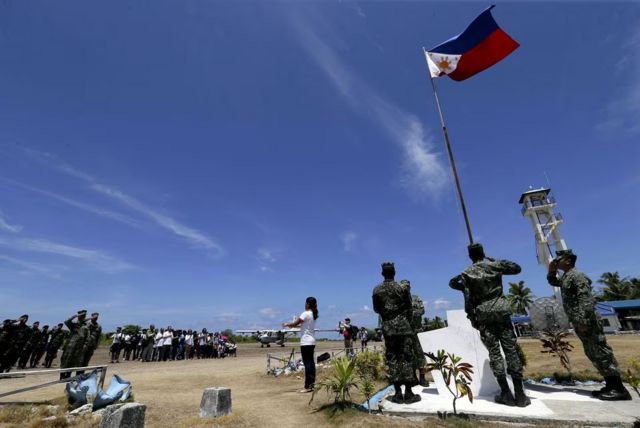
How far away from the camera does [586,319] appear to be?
5461mm

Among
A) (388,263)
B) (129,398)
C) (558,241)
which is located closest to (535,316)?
(558,241)

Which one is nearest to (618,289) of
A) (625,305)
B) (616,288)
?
(616,288)

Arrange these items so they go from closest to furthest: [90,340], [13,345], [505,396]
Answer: [505,396] → [90,340] → [13,345]

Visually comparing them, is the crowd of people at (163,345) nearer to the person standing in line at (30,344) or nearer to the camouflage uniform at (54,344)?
the camouflage uniform at (54,344)

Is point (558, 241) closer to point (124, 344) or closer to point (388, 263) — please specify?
point (388, 263)

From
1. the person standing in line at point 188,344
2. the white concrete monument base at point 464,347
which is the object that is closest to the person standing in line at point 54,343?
the person standing in line at point 188,344

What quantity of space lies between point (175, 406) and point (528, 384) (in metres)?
7.21

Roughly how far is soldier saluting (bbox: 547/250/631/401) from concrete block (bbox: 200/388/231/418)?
6.07 metres

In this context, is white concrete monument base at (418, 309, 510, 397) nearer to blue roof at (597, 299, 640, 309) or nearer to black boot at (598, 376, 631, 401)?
black boot at (598, 376, 631, 401)

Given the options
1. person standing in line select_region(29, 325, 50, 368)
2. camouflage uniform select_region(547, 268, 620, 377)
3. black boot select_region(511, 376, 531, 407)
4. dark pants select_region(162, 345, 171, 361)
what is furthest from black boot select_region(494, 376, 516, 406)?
person standing in line select_region(29, 325, 50, 368)

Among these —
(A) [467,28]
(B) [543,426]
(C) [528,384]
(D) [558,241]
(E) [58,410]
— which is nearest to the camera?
(B) [543,426]

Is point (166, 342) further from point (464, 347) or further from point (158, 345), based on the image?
point (464, 347)

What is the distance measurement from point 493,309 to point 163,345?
18.2m

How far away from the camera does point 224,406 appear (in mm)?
5363
